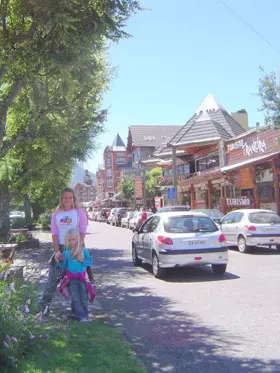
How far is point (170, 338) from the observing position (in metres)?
5.70

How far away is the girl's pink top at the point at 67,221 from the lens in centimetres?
636

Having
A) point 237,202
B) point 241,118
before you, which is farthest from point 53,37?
point 241,118

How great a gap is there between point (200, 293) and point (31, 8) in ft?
19.3

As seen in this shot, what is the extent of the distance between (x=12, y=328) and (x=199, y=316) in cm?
360

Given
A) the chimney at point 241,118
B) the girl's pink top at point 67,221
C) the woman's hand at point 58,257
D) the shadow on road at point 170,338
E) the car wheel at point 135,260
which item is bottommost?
the shadow on road at point 170,338

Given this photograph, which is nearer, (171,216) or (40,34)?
(40,34)

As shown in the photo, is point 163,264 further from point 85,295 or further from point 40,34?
point 40,34

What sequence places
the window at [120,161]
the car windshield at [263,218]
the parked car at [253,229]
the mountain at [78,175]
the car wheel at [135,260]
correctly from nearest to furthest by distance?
the car wheel at [135,260] → the parked car at [253,229] → the car windshield at [263,218] → the mountain at [78,175] → the window at [120,161]

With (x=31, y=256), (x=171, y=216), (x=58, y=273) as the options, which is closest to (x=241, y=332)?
(x=58, y=273)

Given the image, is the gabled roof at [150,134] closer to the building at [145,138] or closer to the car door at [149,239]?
the building at [145,138]

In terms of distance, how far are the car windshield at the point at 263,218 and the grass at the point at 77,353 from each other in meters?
10.4

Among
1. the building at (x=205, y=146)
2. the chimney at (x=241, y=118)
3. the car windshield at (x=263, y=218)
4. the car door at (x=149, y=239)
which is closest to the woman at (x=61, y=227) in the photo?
the car door at (x=149, y=239)

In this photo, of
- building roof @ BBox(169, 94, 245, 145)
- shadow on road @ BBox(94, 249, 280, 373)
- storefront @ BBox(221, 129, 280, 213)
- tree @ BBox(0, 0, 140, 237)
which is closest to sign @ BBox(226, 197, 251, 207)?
storefront @ BBox(221, 129, 280, 213)

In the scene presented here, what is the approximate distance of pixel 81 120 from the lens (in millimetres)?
13312
